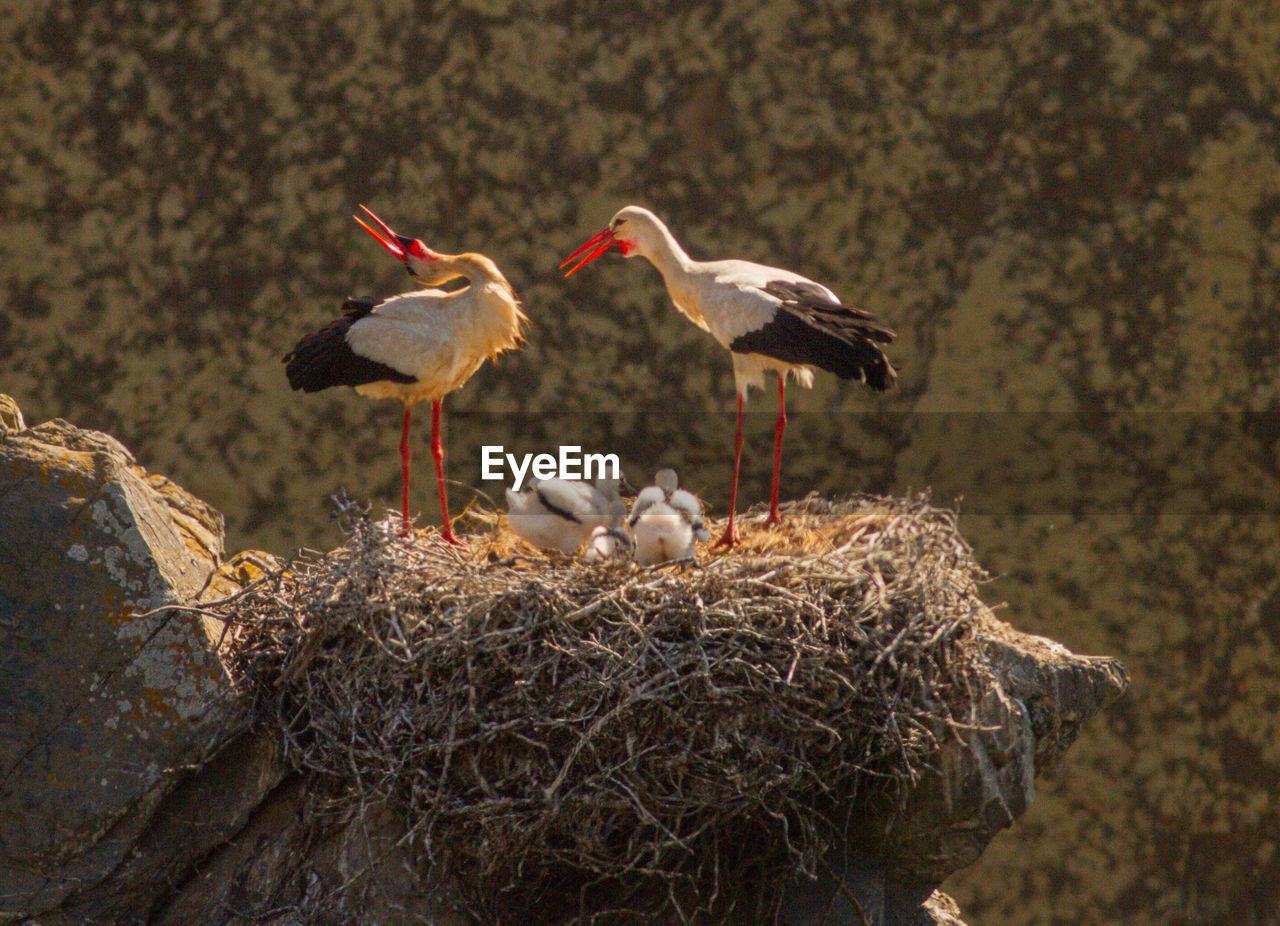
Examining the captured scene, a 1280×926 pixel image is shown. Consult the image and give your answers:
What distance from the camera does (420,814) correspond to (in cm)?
192

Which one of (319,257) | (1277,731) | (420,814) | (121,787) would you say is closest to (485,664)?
(420,814)

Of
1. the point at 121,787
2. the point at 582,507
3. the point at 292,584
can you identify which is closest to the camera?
the point at 121,787

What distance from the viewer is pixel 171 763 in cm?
194

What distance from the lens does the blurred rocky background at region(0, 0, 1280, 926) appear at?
10.4 ft

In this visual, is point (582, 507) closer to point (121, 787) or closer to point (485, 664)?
point (485, 664)

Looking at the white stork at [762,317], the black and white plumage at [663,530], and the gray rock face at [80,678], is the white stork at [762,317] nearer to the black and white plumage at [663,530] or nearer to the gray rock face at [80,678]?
the black and white plumage at [663,530]

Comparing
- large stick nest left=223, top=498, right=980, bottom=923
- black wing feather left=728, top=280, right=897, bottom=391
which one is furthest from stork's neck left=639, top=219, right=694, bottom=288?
large stick nest left=223, top=498, right=980, bottom=923

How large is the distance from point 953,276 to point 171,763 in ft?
6.61

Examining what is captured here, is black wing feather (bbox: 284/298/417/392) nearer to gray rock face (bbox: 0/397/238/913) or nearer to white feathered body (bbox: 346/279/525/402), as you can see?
white feathered body (bbox: 346/279/525/402)

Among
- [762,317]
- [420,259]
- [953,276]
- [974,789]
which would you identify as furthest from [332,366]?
[953,276]

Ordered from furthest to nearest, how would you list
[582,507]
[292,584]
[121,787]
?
[582,507] → [292,584] → [121,787]

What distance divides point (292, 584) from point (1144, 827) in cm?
207

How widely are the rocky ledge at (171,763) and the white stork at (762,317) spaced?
0.51 meters

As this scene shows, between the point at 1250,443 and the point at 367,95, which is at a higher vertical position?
the point at 367,95
